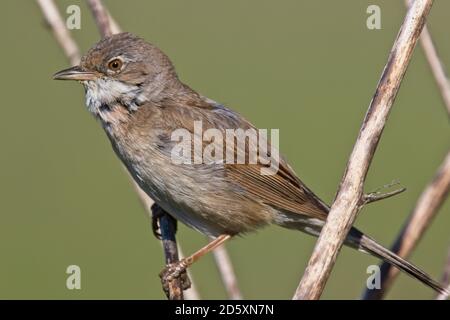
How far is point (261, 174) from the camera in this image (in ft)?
19.6

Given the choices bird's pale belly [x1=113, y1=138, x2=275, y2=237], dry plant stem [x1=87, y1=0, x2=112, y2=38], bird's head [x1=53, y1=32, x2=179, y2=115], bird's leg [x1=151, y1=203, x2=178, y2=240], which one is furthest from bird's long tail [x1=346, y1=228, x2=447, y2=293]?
dry plant stem [x1=87, y1=0, x2=112, y2=38]

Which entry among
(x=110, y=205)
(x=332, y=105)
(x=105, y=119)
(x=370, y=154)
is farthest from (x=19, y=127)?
(x=370, y=154)

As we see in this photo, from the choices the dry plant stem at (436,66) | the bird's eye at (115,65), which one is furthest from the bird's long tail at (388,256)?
the bird's eye at (115,65)

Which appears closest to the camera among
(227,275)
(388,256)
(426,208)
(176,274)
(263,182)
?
(426,208)

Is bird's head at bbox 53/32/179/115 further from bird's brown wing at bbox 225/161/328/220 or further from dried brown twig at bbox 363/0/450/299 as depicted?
dried brown twig at bbox 363/0/450/299

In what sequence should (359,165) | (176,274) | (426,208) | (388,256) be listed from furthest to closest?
(176,274), (388,256), (426,208), (359,165)

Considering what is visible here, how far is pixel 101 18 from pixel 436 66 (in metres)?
2.44

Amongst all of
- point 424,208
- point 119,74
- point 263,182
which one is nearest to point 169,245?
point 263,182

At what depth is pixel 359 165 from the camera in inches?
172

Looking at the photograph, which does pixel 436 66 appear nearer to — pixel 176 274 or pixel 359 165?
pixel 359 165

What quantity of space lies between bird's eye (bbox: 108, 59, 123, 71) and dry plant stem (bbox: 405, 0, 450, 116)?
2.02 m

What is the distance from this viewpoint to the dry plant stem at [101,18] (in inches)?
240
